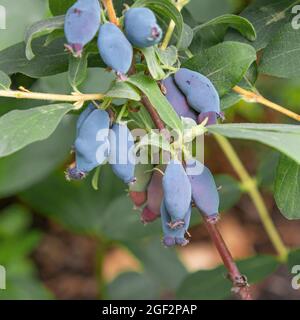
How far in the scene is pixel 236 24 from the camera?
120cm

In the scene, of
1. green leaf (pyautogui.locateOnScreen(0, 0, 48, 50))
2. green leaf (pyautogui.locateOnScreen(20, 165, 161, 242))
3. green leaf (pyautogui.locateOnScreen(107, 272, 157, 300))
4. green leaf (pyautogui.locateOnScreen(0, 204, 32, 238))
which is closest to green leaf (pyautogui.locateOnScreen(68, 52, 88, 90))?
green leaf (pyautogui.locateOnScreen(0, 0, 48, 50))

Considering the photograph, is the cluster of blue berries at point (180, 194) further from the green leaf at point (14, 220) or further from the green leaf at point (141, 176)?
the green leaf at point (14, 220)

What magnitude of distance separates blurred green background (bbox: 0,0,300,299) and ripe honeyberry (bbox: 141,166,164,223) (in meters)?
0.35

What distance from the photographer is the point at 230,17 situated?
1139 mm

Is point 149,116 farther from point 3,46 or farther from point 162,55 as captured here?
point 3,46

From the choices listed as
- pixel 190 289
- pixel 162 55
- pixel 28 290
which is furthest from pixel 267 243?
pixel 162 55

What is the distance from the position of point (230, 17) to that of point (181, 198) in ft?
1.06

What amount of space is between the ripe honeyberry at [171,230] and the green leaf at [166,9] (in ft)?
0.84

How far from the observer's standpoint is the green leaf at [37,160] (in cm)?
193

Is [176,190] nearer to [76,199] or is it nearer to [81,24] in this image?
[81,24]

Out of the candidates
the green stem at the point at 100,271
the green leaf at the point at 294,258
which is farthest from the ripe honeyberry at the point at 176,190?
the green stem at the point at 100,271

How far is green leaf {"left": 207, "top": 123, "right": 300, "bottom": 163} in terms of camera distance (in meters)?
0.86

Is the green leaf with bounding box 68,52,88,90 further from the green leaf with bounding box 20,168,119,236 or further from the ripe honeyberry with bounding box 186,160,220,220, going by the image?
the green leaf with bounding box 20,168,119,236

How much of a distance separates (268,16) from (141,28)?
1.41ft
